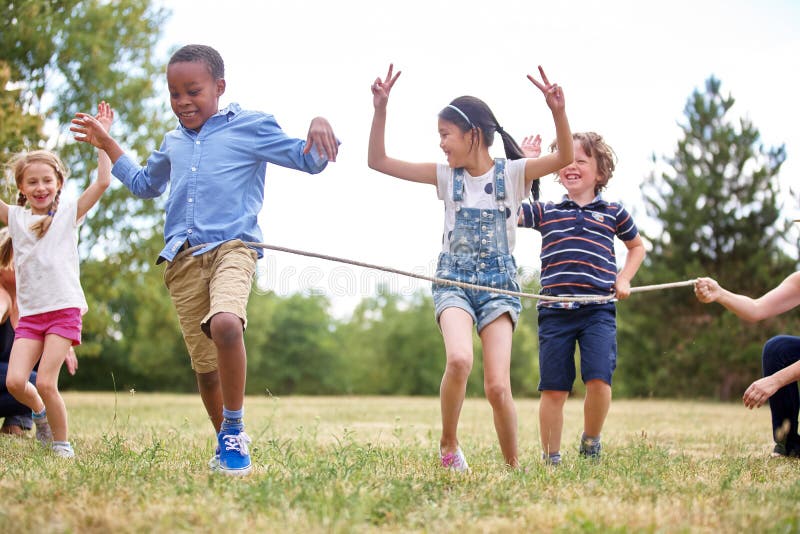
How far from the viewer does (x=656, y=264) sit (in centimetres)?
2498

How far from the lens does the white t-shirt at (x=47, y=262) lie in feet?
16.0

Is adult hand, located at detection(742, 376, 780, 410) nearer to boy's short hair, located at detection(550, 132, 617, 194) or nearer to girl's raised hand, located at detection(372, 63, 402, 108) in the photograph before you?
boy's short hair, located at detection(550, 132, 617, 194)

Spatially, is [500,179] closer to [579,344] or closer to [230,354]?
[579,344]

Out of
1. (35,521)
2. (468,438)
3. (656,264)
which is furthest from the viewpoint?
(656,264)

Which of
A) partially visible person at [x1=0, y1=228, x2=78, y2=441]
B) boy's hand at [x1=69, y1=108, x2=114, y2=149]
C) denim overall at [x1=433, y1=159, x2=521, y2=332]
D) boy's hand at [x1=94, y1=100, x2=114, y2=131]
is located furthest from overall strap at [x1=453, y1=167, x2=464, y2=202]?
partially visible person at [x1=0, y1=228, x2=78, y2=441]

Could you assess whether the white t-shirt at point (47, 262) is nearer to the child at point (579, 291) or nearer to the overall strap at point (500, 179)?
the overall strap at point (500, 179)

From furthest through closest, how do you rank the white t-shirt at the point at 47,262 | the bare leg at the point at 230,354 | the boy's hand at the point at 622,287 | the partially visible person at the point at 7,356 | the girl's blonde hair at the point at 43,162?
the partially visible person at the point at 7,356
the girl's blonde hair at the point at 43,162
the white t-shirt at the point at 47,262
the boy's hand at the point at 622,287
the bare leg at the point at 230,354

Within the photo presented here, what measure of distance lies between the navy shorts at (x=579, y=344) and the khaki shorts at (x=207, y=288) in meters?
1.94

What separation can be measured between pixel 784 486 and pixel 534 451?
2.15m

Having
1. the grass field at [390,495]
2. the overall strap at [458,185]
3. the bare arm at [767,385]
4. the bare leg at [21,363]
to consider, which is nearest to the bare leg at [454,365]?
the grass field at [390,495]

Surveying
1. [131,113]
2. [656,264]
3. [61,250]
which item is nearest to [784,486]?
[61,250]

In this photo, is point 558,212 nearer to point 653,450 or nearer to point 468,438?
point 653,450

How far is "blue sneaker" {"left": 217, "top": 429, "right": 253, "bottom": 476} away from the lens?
362 cm

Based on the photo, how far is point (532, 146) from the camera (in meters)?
4.95
